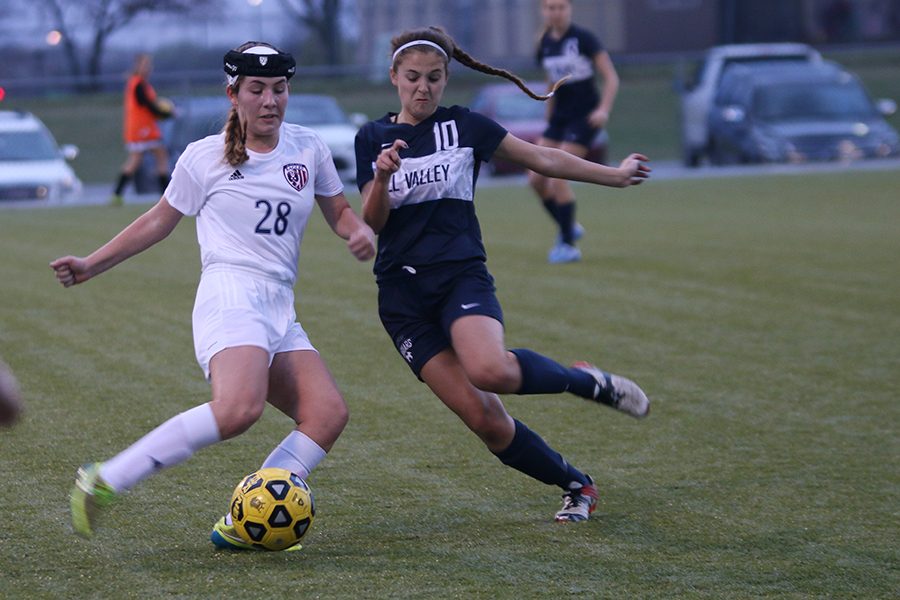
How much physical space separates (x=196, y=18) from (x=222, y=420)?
35.7 meters

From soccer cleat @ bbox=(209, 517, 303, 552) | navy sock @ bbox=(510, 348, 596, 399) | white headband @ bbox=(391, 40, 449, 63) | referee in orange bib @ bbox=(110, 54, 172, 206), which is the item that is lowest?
referee in orange bib @ bbox=(110, 54, 172, 206)

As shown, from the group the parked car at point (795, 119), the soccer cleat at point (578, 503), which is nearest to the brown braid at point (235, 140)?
the soccer cleat at point (578, 503)

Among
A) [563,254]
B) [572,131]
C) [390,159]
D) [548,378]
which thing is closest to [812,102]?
[572,131]

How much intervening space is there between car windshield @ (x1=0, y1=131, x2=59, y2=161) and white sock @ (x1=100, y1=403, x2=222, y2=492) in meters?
19.4

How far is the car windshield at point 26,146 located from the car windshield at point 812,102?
1119 cm

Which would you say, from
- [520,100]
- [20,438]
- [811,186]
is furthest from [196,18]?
[20,438]

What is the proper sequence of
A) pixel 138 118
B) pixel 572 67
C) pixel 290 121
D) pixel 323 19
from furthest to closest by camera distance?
pixel 323 19 < pixel 290 121 < pixel 138 118 < pixel 572 67

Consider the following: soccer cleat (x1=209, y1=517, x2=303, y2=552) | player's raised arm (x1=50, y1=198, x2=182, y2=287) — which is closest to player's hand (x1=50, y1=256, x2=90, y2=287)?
player's raised arm (x1=50, y1=198, x2=182, y2=287)

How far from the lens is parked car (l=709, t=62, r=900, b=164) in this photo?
2453 cm

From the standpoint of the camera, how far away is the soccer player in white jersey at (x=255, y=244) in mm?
4848

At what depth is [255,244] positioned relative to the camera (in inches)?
195

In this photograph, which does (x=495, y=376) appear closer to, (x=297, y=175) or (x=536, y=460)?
(x=536, y=460)

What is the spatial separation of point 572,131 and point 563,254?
111 cm

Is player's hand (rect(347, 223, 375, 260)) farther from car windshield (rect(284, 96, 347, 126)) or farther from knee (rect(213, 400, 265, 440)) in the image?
car windshield (rect(284, 96, 347, 126))
